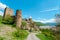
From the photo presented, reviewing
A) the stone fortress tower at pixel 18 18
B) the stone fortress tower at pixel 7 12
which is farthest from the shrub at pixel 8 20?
the stone fortress tower at pixel 7 12

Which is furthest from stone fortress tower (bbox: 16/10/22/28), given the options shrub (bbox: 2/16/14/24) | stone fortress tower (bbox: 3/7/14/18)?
stone fortress tower (bbox: 3/7/14/18)

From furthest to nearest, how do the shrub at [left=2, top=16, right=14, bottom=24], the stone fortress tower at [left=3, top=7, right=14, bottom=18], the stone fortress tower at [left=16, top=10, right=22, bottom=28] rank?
the stone fortress tower at [left=3, top=7, right=14, bottom=18] → the shrub at [left=2, top=16, right=14, bottom=24] → the stone fortress tower at [left=16, top=10, right=22, bottom=28]

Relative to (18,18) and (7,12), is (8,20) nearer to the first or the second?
(18,18)

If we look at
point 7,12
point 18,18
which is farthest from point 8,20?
point 7,12

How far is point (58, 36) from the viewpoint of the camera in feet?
25.4

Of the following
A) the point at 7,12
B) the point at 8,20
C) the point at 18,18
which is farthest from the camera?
the point at 7,12

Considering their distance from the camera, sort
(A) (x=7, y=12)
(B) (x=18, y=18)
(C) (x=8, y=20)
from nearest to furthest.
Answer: (B) (x=18, y=18) → (C) (x=8, y=20) → (A) (x=7, y=12)

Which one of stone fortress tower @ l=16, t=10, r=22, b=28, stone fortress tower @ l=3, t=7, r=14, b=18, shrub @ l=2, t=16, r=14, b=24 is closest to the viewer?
stone fortress tower @ l=16, t=10, r=22, b=28

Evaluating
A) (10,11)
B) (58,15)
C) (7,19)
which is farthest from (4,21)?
(58,15)

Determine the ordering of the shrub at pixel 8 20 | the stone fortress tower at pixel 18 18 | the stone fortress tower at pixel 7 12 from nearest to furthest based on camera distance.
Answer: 1. the stone fortress tower at pixel 18 18
2. the shrub at pixel 8 20
3. the stone fortress tower at pixel 7 12

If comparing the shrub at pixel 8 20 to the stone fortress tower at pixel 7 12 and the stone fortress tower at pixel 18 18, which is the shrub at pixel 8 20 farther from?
the stone fortress tower at pixel 7 12

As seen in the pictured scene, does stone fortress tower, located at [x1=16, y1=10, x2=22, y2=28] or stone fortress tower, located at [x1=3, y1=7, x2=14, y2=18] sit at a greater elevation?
stone fortress tower, located at [x1=3, y1=7, x2=14, y2=18]

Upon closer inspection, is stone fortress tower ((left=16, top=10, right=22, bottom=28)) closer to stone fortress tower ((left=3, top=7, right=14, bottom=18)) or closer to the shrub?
the shrub

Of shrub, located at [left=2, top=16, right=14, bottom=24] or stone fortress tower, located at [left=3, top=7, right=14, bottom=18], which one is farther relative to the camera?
stone fortress tower, located at [left=3, top=7, right=14, bottom=18]
